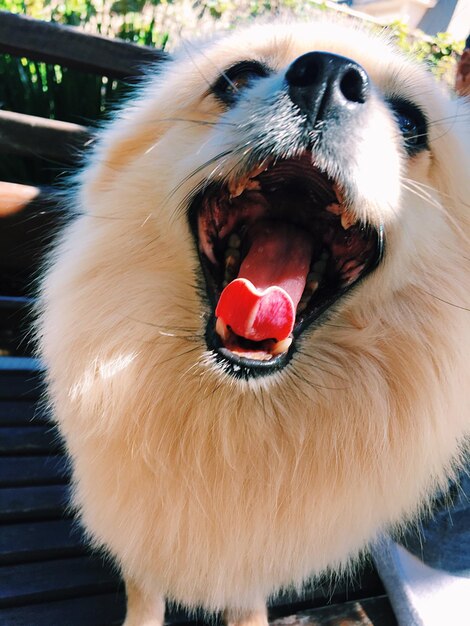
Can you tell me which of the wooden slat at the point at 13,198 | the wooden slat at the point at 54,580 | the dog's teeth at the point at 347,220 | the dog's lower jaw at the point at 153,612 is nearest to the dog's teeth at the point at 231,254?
the dog's teeth at the point at 347,220

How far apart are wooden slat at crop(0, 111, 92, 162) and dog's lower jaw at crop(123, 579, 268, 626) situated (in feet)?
4.51

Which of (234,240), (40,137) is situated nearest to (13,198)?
(40,137)

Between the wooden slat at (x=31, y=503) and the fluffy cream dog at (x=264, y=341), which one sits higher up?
the fluffy cream dog at (x=264, y=341)

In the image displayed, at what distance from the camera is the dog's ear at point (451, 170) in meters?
1.07

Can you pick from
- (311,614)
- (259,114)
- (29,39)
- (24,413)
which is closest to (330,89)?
(259,114)

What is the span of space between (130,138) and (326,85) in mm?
514

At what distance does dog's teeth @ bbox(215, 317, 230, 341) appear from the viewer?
3.00ft

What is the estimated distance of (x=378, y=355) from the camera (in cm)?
102

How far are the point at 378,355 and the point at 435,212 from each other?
30cm

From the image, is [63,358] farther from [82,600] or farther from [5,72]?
[5,72]

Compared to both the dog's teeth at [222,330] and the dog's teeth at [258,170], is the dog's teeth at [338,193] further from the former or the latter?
the dog's teeth at [222,330]

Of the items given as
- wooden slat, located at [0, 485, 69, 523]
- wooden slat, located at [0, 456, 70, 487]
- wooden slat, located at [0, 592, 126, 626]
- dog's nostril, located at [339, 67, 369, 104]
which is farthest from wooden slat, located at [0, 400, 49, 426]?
dog's nostril, located at [339, 67, 369, 104]

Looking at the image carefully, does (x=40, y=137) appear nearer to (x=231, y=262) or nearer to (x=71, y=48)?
(x=71, y=48)

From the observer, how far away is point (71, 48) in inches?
68.9
